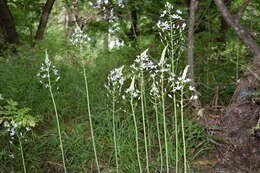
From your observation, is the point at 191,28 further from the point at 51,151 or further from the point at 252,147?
the point at 51,151

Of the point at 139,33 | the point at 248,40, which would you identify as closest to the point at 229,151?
the point at 248,40

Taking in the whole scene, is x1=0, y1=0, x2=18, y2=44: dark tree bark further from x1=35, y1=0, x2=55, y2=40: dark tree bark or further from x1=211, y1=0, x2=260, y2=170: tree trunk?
x1=211, y1=0, x2=260, y2=170: tree trunk

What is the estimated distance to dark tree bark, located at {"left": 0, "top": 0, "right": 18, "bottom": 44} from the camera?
5.20 meters

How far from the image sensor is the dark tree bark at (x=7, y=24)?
5.20 metres

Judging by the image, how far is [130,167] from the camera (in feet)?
9.05

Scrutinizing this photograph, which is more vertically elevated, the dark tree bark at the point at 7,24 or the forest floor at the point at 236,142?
the dark tree bark at the point at 7,24

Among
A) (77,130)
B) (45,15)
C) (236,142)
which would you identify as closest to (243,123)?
(236,142)

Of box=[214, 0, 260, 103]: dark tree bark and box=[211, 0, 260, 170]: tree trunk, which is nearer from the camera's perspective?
box=[211, 0, 260, 170]: tree trunk

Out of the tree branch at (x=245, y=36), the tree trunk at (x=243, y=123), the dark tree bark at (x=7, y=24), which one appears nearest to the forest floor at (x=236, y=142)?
the tree trunk at (x=243, y=123)

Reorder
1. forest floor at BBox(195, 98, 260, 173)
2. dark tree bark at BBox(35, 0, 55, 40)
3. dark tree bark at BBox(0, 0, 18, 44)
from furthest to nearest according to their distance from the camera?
1. dark tree bark at BBox(0, 0, 18, 44)
2. dark tree bark at BBox(35, 0, 55, 40)
3. forest floor at BBox(195, 98, 260, 173)

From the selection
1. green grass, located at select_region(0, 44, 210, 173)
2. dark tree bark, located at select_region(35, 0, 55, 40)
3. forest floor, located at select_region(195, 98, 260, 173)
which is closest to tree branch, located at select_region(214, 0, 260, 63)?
forest floor, located at select_region(195, 98, 260, 173)

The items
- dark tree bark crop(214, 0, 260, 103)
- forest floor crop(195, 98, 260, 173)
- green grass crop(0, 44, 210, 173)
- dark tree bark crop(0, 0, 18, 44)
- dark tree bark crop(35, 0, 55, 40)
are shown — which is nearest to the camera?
forest floor crop(195, 98, 260, 173)

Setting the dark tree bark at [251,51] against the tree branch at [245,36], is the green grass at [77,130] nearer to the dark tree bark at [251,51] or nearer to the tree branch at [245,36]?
the dark tree bark at [251,51]

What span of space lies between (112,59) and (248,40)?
2.76 meters
